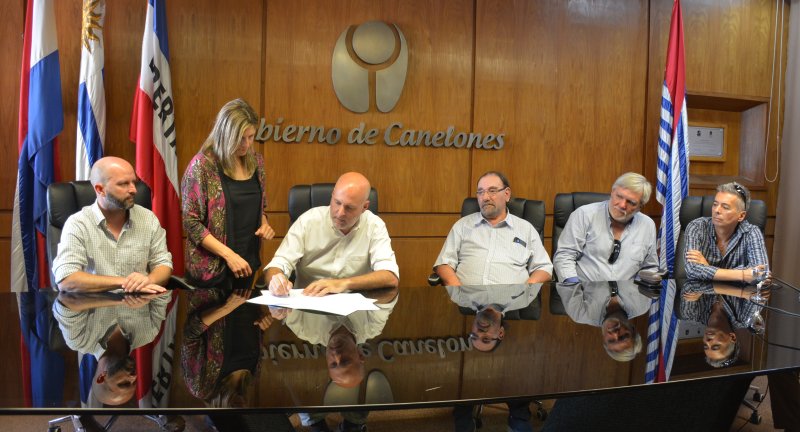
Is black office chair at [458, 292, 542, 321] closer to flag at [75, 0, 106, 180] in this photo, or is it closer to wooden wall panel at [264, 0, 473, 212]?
wooden wall panel at [264, 0, 473, 212]

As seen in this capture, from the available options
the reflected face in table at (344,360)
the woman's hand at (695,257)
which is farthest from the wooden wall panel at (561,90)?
the reflected face in table at (344,360)

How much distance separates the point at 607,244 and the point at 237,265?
6.52 feet

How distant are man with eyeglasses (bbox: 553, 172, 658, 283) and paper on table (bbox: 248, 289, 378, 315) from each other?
1.54 m

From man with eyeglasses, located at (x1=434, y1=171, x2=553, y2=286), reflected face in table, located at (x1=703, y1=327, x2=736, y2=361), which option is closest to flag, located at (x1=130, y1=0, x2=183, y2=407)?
man with eyeglasses, located at (x1=434, y1=171, x2=553, y2=286)

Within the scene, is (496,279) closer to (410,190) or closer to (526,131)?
(410,190)

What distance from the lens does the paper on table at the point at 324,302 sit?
1.93 meters

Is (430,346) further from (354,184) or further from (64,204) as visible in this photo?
(64,204)

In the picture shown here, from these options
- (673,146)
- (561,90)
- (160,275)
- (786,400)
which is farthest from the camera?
(561,90)

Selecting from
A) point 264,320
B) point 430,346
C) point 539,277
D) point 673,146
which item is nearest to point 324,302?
point 264,320

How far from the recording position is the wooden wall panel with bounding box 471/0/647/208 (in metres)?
4.66

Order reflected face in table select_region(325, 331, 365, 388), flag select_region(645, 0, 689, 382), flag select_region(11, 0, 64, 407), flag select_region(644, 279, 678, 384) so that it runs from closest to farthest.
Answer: reflected face in table select_region(325, 331, 365, 388) < flag select_region(644, 279, 678, 384) < flag select_region(11, 0, 64, 407) < flag select_region(645, 0, 689, 382)

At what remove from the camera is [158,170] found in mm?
3730

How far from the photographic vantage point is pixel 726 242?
9.93ft

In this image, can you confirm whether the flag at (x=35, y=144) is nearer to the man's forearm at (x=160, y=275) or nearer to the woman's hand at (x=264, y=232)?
the man's forearm at (x=160, y=275)
